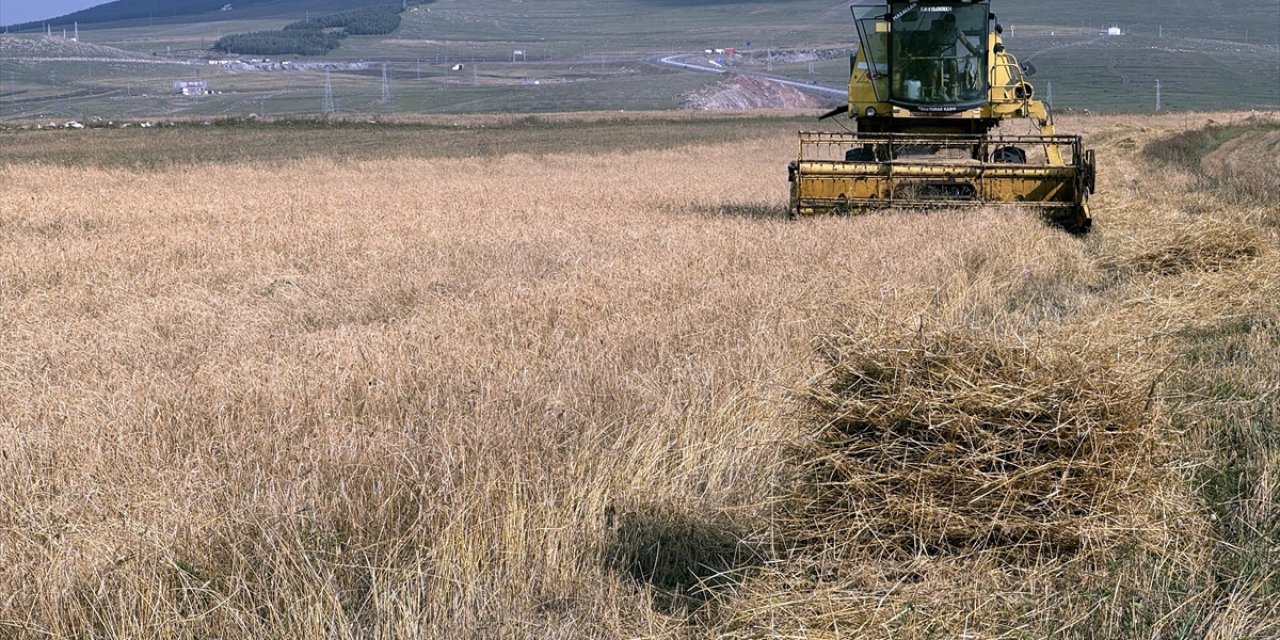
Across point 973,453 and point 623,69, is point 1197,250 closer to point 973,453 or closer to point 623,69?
point 973,453

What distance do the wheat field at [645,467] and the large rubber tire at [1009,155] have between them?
719 centimetres

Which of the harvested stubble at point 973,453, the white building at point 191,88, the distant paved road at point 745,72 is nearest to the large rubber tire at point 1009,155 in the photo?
the harvested stubble at point 973,453

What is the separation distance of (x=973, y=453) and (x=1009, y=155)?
41.2ft

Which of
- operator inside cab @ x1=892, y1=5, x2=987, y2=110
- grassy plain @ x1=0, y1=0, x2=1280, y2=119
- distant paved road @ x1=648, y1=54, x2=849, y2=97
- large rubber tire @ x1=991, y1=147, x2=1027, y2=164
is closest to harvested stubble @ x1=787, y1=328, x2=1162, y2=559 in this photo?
large rubber tire @ x1=991, y1=147, x2=1027, y2=164

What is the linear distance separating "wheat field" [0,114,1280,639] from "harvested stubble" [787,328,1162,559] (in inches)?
0.4

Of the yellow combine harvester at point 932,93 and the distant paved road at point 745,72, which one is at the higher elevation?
the distant paved road at point 745,72

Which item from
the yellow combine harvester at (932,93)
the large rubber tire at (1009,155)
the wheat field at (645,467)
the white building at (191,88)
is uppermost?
the white building at (191,88)

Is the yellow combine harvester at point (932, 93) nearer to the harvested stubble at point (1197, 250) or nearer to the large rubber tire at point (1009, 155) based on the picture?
the large rubber tire at point (1009, 155)

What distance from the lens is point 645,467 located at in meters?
4.63

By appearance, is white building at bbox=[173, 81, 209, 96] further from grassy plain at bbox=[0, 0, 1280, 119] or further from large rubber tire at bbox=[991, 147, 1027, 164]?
large rubber tire at bbox=[991, 147, 1027, 164]

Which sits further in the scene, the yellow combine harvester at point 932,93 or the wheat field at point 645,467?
the yellow combine harvester at point 932,93

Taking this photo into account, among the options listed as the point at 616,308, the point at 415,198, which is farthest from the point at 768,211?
the point at 616,308

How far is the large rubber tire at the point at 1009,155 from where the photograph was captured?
15.4 meters

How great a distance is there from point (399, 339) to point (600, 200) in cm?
1099
